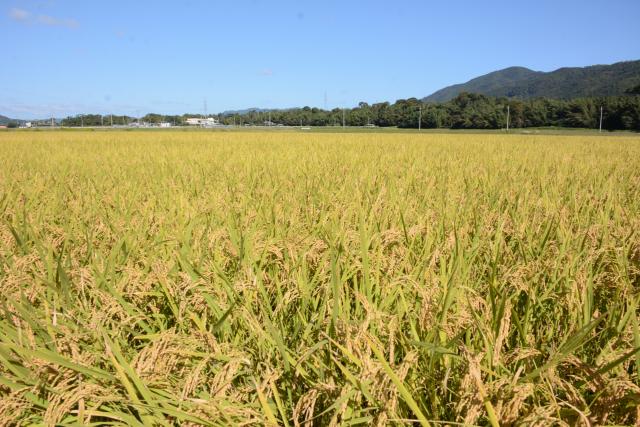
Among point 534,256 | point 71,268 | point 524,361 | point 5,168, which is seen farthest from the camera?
point 5,168

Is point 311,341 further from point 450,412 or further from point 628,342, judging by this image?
point 628,342

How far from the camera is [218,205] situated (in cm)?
290

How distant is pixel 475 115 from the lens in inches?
2584

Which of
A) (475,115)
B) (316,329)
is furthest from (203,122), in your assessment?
(316,329)

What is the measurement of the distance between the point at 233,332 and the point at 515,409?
2.82ft

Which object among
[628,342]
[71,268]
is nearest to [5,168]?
[71,268]

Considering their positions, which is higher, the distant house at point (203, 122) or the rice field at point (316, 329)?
the distant house at point (203, 122)

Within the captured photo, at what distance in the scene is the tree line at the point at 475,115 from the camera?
5425cm

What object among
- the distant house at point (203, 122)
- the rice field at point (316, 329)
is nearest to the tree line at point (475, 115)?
the distant house at point (203, 122)

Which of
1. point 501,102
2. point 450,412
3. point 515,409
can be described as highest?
point 501,102

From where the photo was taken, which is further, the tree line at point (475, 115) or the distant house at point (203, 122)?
the distant house at point (203, 122)

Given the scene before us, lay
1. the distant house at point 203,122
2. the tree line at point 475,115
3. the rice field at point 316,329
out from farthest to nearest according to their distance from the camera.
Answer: the distant house at point 203,122 < the tree line at point 475,115 < the rice field at point 316,329

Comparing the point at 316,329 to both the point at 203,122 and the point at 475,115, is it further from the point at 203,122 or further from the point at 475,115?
the point at 203,122

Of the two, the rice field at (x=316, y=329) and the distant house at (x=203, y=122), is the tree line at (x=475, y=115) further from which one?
the rice field at (x=316, y=329)
